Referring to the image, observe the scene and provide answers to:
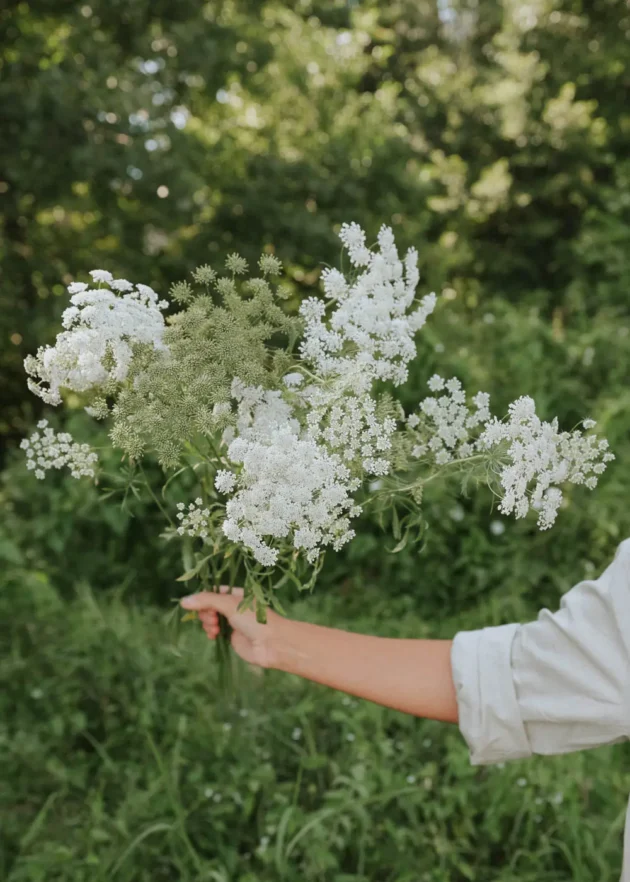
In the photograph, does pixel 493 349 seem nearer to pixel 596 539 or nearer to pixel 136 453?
pixel 596 539

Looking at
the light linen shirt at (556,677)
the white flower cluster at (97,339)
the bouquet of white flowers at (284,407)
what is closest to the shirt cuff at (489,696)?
the light linen shirt at (556,677)

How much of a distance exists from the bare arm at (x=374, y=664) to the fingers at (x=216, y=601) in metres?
0.06

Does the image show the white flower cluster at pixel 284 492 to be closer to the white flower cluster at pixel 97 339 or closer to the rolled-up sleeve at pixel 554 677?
the white flower cluster at pixel 97 339

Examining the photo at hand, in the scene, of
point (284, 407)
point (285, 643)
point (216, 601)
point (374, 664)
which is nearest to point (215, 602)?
point (216, 601)

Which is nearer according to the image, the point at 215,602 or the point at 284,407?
the point at 284,407

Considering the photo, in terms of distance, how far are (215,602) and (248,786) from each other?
1.20m

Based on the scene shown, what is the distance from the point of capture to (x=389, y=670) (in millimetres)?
1275

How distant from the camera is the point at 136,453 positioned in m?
1.08

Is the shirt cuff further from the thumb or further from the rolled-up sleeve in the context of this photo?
the thumb

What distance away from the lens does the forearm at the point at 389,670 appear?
127 cm

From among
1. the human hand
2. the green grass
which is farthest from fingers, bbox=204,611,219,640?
the green grass

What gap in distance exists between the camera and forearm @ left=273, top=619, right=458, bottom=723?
127 centimetres

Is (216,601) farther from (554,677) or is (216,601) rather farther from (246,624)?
(554,677)

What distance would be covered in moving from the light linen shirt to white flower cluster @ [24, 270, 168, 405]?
0.59 meters
